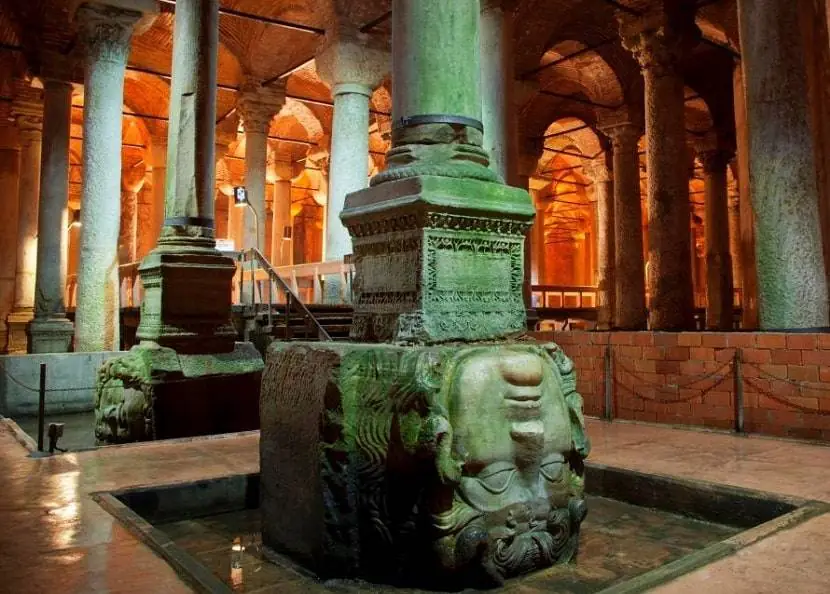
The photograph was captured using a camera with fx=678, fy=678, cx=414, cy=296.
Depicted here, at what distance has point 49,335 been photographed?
37.9ft

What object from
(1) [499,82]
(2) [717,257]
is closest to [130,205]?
(1) [499,82]

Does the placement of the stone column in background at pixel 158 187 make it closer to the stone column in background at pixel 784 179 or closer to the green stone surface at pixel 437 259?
the stone column in background at pixel 784 179

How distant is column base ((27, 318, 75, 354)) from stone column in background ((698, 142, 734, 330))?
41.9 feet

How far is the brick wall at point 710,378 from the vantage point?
5867 millimetres

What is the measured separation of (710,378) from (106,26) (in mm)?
8942

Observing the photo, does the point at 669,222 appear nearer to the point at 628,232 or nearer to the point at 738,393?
the point at 628,232

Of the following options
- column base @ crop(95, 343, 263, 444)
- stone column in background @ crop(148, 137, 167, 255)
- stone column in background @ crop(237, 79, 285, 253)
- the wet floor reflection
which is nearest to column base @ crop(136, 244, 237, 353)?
column base @ crop(95, 343, 263, 444)

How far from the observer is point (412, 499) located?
2.79 meters

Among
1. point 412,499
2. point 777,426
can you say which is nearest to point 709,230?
point 777,426

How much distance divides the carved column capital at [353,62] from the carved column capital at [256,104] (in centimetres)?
384

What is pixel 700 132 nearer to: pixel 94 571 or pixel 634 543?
pixel 634 543

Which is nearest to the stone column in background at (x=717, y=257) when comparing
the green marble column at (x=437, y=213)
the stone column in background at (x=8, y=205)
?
the green marble column at (x=437, y=213)

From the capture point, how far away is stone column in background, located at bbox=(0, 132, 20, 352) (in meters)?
16.6

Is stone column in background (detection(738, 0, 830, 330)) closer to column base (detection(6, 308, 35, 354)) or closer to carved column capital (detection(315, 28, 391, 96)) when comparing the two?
carved column capital (detection(315, 28, 391, 96))
